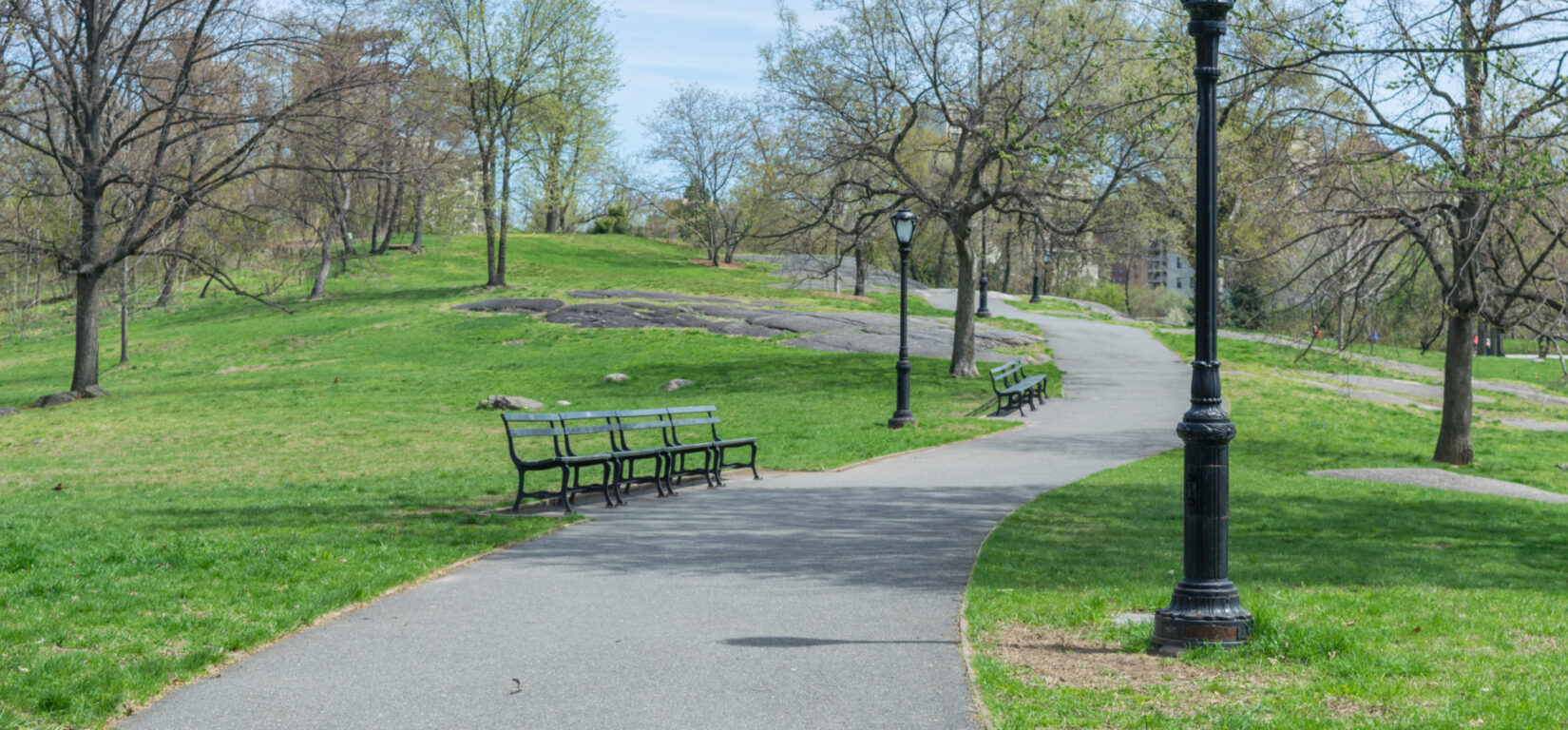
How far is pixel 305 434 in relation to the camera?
19.9 m

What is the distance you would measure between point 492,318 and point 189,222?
1382cm

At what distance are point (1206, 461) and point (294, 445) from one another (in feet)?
51.8

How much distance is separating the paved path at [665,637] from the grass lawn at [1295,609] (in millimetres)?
443

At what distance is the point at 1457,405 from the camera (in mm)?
17203

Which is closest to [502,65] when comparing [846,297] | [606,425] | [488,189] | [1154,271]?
[488,189]

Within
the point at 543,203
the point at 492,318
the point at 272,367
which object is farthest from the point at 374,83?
the point at 543,203

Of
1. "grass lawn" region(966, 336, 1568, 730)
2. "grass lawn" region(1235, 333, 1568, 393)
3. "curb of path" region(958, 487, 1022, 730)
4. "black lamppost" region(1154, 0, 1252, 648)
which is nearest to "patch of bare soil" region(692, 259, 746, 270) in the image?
"grass lawn" region(1235, 333, 1568, 393)

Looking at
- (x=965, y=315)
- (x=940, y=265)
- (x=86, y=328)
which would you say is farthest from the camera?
(x=940, y=265)

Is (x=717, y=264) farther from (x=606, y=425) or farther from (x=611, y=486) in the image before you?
(x=611, y=486)

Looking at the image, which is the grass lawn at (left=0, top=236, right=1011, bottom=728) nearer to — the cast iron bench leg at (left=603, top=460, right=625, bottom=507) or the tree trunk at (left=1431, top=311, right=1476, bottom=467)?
the cast iron bench leg at (left=603, top=460, right=625, bottom=507)

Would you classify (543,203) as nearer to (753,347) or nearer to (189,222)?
(753,347)

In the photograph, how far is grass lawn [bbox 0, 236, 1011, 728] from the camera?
6453 mm

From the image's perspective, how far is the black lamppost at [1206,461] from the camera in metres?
6.03

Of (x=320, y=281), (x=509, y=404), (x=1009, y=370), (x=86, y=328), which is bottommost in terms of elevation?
(x=509, y=404)
